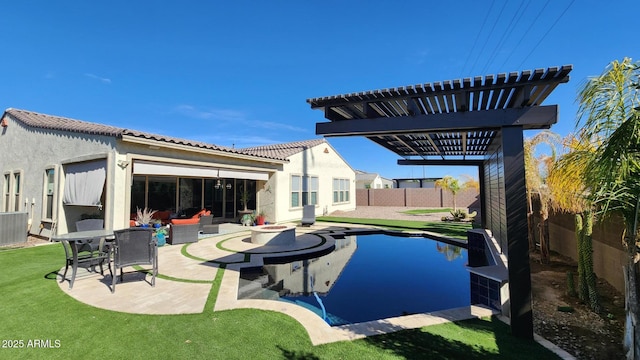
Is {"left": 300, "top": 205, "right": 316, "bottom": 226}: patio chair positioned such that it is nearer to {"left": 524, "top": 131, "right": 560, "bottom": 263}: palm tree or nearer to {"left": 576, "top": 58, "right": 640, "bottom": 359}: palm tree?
{"left": 524, "top": 131, "right": 560, "bottom": 263}: palm tree

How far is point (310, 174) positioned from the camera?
21188 millimetres

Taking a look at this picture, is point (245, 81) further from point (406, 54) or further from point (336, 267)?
point (336, 267)

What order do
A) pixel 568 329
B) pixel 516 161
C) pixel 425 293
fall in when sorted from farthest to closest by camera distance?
pixel 425 293 → pixel 568 329 → pixel 516 161

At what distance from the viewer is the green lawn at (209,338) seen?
3.56 meters

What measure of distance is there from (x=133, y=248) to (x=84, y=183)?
675cm

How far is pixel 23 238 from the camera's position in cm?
1105

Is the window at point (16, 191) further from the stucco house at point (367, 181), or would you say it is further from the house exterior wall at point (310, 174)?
the stucco house at point (367, 181)

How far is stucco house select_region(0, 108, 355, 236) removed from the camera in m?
9.95

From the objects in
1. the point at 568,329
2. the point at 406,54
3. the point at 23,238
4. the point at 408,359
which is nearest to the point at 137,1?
the point at 23,238

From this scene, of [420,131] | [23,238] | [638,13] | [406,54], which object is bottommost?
[23,238]

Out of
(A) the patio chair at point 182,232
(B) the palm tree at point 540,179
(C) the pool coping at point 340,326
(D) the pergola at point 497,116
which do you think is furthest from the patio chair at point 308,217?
(D) the pergola at point 497,116

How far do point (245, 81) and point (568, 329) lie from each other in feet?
70.0

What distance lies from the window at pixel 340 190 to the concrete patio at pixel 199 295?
15789 millimetres

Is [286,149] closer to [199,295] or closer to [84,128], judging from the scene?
[84,128]
